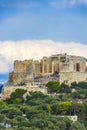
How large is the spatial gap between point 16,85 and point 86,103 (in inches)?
443

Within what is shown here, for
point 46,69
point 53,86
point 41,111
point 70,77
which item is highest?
point 46,69

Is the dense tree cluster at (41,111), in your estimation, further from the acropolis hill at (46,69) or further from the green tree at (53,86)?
the acropolis hill at (46,69)

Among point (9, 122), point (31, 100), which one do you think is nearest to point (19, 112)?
point (9, 122)

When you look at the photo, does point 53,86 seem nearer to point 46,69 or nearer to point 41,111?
point 46,69

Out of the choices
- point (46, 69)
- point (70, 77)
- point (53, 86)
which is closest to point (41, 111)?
point (53, 86)

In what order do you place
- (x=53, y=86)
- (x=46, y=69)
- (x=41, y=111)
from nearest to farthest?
(x=41, y=111)
(x=53, y=86)
(x=46, y=69)

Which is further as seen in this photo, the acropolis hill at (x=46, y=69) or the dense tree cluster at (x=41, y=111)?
the acropolis hill at (x=46, y=69)

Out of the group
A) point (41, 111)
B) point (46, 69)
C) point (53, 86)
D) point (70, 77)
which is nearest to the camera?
point (41, 111)

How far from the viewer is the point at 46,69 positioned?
5731 cm

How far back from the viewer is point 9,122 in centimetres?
4025

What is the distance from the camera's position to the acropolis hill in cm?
Result: 5631

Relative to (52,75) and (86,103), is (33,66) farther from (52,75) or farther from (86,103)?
(86,103)

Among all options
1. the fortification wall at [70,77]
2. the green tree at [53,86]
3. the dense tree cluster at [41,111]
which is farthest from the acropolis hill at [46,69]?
the dense tree cluster at [41,111]

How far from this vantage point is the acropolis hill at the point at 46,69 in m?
56.3
